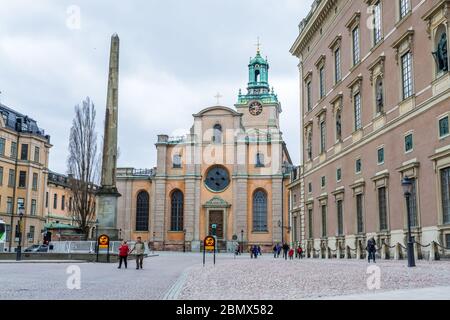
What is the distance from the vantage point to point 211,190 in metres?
72.1

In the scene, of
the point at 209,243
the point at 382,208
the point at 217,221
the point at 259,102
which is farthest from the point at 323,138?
the point at 259,102

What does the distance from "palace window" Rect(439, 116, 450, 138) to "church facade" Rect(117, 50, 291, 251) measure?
46.1 metres

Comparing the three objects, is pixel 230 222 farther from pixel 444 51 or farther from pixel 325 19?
pixel 444 51

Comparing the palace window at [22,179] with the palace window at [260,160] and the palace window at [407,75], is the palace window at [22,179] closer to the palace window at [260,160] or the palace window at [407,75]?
the palace window at [260,160]

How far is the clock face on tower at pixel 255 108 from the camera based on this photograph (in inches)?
3538

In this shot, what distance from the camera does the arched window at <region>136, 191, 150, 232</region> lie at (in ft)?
239

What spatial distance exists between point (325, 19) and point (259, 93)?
5091 centimetres

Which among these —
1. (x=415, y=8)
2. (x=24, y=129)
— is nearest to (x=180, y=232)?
(x=24, y=129)

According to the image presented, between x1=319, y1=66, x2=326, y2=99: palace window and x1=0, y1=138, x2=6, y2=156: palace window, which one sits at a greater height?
x1=319, y1=66, x2=326, y2=99: palace window

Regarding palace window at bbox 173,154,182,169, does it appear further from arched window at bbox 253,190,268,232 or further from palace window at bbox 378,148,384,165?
palace window at bbox 378,148,384,165

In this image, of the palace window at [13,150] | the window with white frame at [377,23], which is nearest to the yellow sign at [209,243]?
the window with white frame at [377,23]

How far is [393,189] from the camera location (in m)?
28.5

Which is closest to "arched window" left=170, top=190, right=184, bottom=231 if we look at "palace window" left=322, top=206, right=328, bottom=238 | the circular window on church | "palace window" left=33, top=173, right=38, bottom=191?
the circular window on church

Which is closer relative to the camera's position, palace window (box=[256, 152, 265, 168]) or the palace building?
the palace building
